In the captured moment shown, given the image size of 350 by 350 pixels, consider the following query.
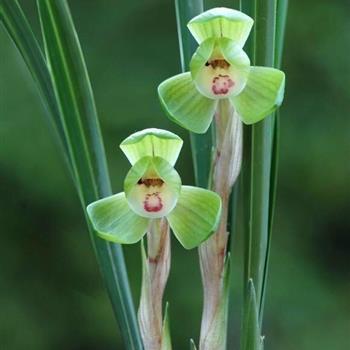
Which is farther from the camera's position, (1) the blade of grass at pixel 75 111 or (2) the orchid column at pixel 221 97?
(1) the blade of grass at pixel 75 111

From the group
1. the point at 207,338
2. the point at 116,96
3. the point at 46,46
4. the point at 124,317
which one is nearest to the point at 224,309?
the point at 207,338

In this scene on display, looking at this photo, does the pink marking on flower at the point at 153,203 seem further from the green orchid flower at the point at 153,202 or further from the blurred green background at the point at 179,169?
the blurred green background at the point at 179,169

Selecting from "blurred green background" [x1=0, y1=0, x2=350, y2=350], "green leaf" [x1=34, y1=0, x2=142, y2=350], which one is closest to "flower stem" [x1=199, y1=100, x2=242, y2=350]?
"green leaf" [x1=34, y1=0, x2=142, y2=350]

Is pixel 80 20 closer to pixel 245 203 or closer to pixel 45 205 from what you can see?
pixel 45 205

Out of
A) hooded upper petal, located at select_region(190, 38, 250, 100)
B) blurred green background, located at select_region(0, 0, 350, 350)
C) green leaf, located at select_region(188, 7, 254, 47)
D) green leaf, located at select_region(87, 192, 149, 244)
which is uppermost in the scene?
blurred green background, located at select_region(0, 0, 350, 350)

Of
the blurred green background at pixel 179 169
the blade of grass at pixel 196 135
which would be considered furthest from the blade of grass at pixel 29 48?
the blurred green background at pixel 179 169

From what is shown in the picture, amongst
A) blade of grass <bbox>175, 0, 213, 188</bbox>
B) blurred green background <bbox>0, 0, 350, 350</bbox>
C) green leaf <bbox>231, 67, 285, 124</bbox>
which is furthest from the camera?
blurred green background <bbox>0, 0, 350, 350</bbox>

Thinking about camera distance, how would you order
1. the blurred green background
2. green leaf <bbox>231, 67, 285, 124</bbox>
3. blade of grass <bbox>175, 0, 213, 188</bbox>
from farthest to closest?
the blurred green background → blade of grass <bbox>175, 0, 213, 188</bbox> → green leaf <bbox>231, 67, 285, 124</bbox>

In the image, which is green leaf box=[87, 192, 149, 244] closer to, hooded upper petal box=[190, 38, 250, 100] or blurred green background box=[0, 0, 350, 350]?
hooded upper petal box=[190, 38, 250, 100]

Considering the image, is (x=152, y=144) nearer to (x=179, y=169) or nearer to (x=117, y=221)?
(x=117, y=221)
